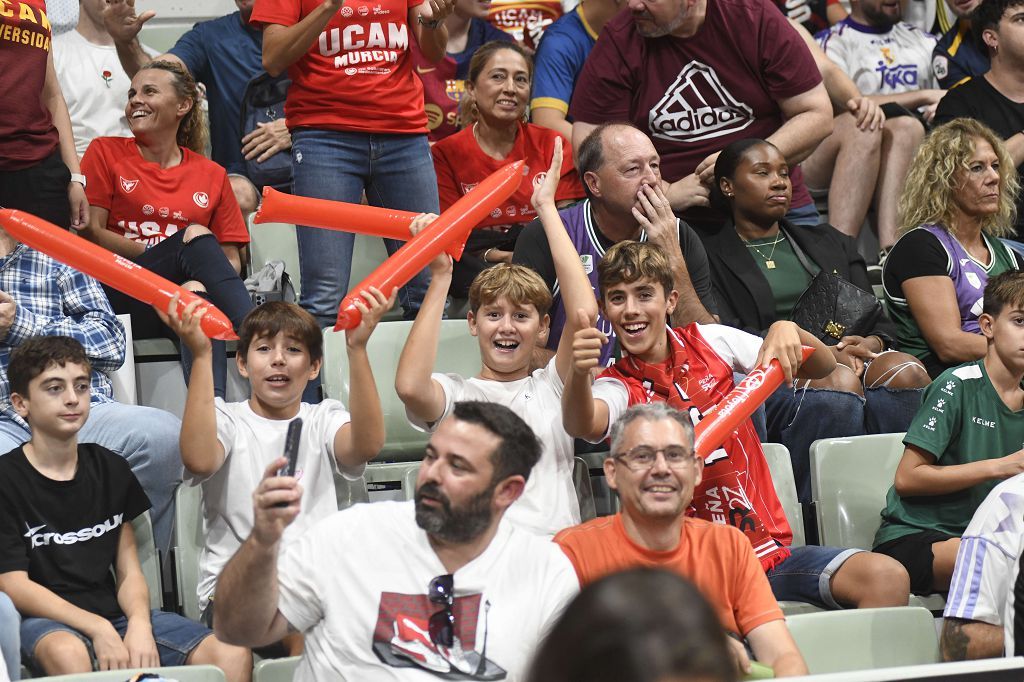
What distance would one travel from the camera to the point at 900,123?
17.3ft

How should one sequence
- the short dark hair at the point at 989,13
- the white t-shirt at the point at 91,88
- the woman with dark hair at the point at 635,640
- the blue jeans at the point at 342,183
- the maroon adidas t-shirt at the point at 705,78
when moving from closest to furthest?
the woman with dark hair at the point at 635,640
the blue jeans at the point at 342,183
the maroon adidas t-shirt at the point at 705,78
the white t-shirt at the point at 91,88
the short dark hair at the point at 989,13

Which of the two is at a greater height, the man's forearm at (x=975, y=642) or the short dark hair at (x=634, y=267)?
the short dark hair at (x=634, y=267)

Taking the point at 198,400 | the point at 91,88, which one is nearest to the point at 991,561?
the point at 198,400

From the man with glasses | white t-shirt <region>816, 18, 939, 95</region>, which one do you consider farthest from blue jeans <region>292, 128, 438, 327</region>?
white t-shirt <region>816, 18, 939, 95</region>

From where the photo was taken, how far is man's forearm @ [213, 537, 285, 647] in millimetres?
2076

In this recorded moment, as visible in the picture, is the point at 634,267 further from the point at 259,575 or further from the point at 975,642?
the point at 259,575

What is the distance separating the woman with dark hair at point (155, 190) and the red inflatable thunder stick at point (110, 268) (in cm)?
97

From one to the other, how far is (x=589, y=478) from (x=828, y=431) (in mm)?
888

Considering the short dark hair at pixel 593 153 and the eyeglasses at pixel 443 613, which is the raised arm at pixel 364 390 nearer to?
the eyeglasses at pixel 443 613

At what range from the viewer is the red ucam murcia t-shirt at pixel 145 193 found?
4379 millimetres

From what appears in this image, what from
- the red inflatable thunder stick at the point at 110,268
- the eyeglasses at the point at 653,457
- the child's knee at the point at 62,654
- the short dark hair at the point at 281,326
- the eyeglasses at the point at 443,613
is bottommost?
the child's knee at the point at 62,654

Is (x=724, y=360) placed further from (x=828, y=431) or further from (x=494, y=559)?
(x=494, y=559)

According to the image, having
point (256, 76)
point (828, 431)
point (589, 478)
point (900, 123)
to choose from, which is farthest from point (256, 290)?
point (900, 123)

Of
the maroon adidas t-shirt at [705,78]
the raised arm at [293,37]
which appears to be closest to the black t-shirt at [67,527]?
the raised arm at [293,37]
